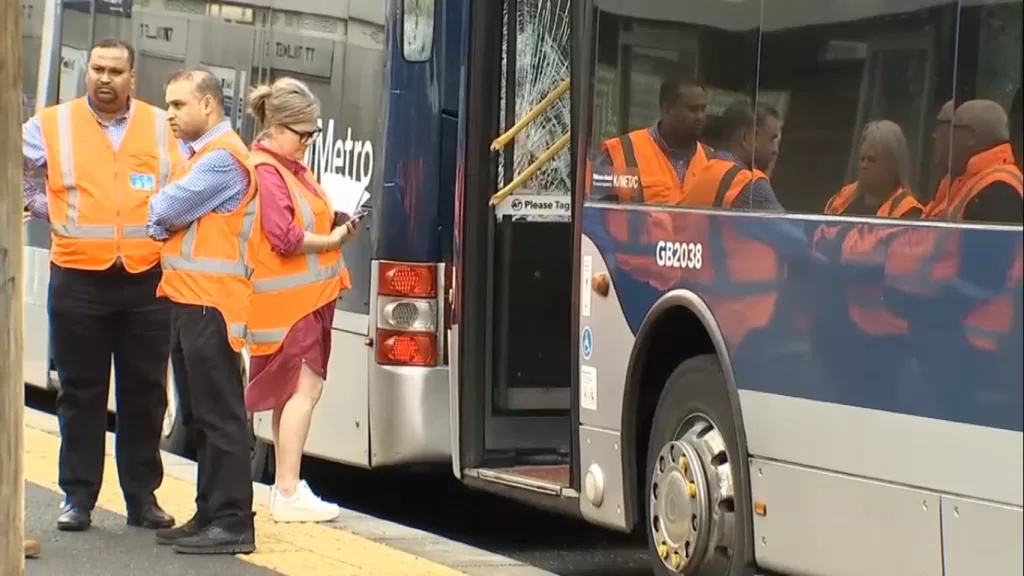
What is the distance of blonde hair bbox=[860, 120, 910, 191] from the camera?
18.9ft

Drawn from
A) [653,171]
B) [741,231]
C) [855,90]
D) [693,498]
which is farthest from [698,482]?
[855,90]


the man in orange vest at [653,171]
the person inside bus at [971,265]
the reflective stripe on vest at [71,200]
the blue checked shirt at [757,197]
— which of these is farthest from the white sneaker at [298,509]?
the person inside bus at [971,265]

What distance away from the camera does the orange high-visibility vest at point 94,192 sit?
8258 millimetres

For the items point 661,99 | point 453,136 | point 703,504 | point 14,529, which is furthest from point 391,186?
point 14,529

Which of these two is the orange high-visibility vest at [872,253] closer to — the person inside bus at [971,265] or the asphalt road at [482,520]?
the person inside bus at [971,265]

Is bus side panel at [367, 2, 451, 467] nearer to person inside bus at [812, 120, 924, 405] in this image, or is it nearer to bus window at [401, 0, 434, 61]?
bus window at [401, 0, 434, 61]

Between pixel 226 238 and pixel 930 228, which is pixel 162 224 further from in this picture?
pixel 930 228

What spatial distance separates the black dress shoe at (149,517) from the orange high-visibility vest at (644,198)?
7.55ft

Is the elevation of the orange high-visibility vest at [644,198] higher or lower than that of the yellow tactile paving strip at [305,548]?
higher

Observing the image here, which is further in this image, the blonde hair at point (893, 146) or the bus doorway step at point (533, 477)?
the bus doorway step at point (533, 477)

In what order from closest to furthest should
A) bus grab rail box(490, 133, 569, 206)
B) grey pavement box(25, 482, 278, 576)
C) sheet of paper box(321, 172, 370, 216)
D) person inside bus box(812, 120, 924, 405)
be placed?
1. person inside bus box(812, 120, 924, 405)
2. grey pavement box(25, 482, 278, 576)
3. bus grab rail box(490, 133, 569, 206)
4. sheet of paper box(321, 172, 370, 216)

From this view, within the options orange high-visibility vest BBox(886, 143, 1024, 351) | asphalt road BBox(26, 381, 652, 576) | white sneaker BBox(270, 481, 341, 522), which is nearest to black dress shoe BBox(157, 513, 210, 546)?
white sneaker BBox(270, 481, 341, 522)

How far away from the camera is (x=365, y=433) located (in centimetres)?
909

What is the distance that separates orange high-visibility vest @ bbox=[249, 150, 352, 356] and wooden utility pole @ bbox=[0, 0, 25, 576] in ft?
7.28
